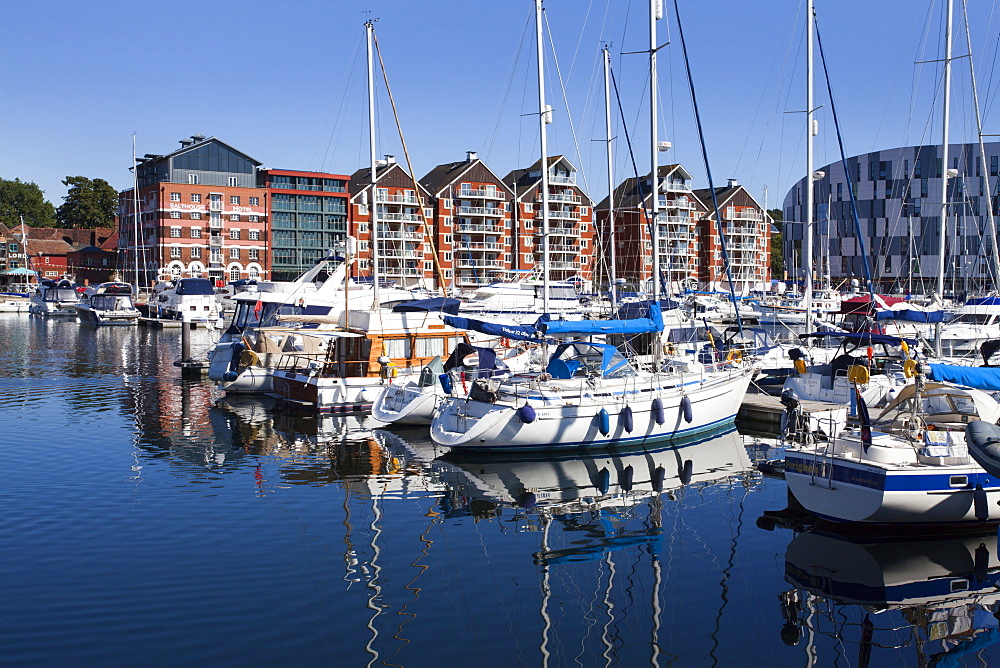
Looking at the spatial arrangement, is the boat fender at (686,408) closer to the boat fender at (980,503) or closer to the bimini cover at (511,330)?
the bimini cover at (511,330)

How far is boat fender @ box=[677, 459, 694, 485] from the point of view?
20344mm

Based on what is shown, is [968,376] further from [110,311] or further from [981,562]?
[110,311]

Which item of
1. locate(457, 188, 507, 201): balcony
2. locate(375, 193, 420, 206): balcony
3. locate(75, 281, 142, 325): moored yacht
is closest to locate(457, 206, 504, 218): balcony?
locate(457, 188, 507, 201): balcony

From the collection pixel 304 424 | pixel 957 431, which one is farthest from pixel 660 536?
pixel 304 424

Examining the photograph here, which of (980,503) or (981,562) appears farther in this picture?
(980,503)

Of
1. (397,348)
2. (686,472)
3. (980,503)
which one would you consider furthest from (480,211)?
(980,503)

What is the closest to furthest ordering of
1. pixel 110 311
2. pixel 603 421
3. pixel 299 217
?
pixel 603 421 < pixel 110 311 < pixel 299 217

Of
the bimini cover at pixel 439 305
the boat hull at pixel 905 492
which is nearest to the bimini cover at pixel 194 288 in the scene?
the bimini cover at pixel 439 305

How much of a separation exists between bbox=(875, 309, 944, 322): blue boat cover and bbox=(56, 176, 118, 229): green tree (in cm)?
12118

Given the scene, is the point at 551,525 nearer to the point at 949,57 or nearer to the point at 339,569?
the point at 339,569

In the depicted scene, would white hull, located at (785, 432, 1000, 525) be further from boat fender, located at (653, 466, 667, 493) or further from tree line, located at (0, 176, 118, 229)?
tree line, located at (0, 176, 118, 229)

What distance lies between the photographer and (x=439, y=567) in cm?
1409

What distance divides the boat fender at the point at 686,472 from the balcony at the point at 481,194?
3050 inches

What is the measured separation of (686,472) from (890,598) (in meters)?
8.27
